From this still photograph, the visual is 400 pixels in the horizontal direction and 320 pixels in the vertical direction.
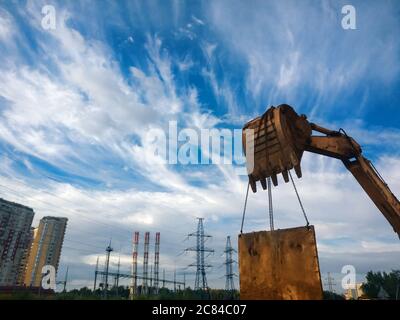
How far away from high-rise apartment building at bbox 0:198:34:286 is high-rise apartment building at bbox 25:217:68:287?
8938mm

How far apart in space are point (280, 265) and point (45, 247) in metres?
89.1

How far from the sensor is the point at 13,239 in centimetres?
6400

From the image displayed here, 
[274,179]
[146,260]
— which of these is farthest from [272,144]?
[146,260]

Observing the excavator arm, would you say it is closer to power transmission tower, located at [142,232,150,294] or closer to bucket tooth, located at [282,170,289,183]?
bucket tooth, located at [282,170,289,183]

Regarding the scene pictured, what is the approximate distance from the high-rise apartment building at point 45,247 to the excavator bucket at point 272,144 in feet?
282

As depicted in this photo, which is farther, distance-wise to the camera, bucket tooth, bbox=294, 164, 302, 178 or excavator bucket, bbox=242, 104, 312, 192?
excavator bucket, bbox=242, 104, 312, 192

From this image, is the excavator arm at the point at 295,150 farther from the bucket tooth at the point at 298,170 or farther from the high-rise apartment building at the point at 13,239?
the high-rise apartment building at the point at 13,239

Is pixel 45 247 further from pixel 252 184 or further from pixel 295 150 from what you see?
pixel 295 150

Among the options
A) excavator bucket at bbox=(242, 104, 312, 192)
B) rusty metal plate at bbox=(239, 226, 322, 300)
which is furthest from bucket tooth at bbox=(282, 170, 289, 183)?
rusty metal plate at bbox=(239, 226, 322, 300)

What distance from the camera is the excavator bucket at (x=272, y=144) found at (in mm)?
5531

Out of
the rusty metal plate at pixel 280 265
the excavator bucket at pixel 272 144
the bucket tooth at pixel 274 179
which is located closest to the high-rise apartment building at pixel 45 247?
the excavator bucket at pixel 272 144

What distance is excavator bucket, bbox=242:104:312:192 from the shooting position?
18.1ft
